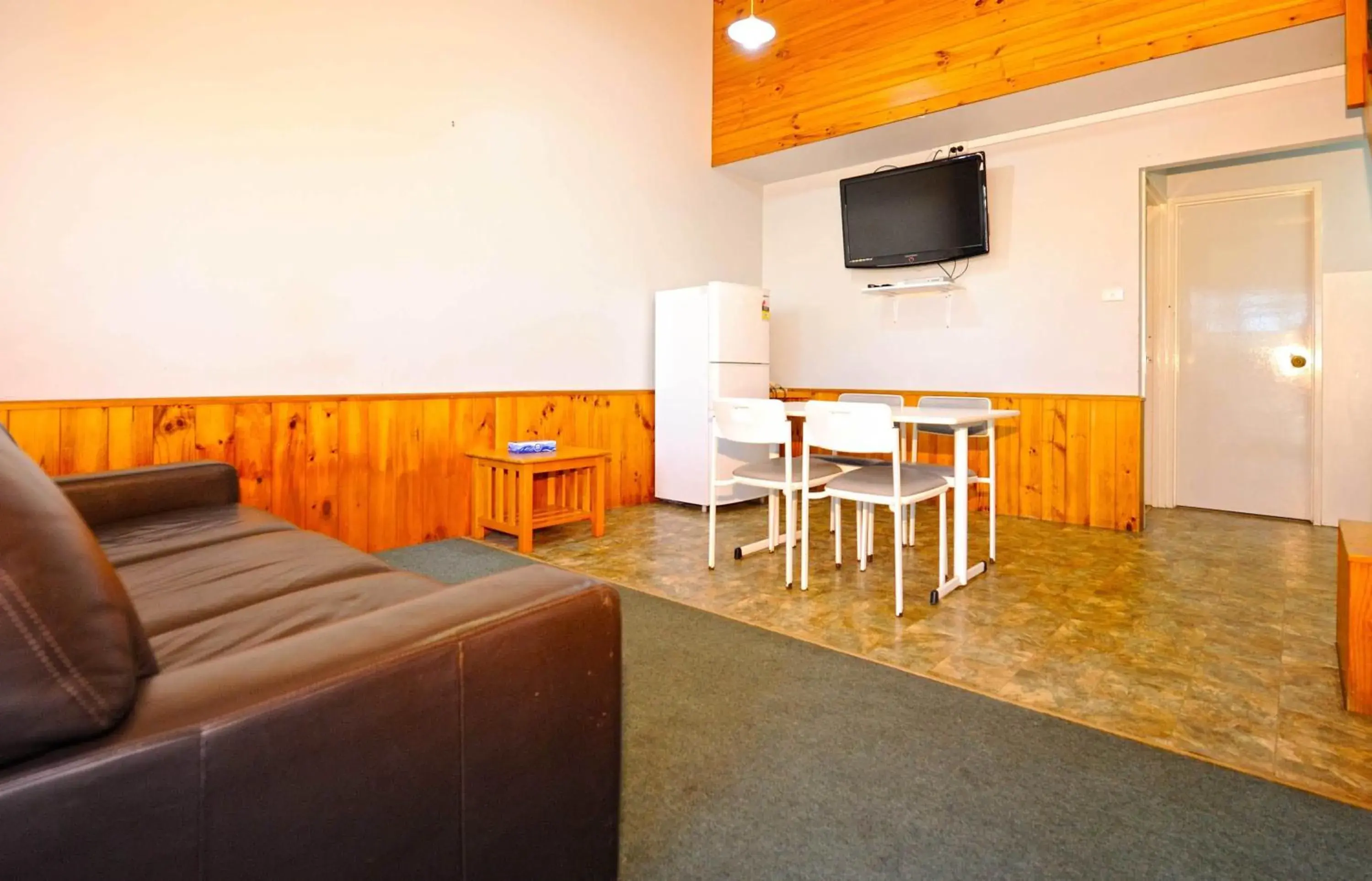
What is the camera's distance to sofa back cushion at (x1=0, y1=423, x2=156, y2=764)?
615mm

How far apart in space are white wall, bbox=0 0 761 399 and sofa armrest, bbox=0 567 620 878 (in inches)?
106

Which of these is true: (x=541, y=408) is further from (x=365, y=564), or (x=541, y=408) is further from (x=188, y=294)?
(x=365, y=564)

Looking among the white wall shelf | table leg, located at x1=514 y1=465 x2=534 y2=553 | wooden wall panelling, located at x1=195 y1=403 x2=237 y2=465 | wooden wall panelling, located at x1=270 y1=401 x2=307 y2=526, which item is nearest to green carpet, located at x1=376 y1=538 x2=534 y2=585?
table leg, located at x1=514 y1=465 x2=534 y2=553

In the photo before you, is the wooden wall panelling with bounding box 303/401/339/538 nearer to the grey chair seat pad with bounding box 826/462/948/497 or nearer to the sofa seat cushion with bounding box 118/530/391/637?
the sofa seat cushion with bounding box 118/530/391/637

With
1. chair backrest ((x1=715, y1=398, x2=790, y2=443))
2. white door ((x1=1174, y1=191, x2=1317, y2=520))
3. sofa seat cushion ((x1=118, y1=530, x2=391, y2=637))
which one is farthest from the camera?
white door ((x1=1174, y1=191, x2=1317, y2=520))

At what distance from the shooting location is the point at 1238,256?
4.55 metres

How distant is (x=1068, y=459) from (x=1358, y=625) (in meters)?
2.69

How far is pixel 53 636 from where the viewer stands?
2.13 ft

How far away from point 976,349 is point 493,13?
3.60 meters

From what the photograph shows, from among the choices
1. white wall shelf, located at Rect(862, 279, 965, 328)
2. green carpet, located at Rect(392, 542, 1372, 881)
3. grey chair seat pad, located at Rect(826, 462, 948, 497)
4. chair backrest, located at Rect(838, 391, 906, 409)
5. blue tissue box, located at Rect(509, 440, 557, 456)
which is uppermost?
white wall shelf, located at Rect(862, 279, 965, 328)

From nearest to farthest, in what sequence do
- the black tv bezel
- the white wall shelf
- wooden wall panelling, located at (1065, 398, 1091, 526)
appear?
1. wooden wall panelling, located at (1065, 398, 1091, 526)
2. the black tv bezel
3. the white wall shelf

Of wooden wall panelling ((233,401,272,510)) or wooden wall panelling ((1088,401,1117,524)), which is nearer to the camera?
wooden wall panelling ((233,401,272,510))

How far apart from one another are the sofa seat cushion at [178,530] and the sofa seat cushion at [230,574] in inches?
1.6

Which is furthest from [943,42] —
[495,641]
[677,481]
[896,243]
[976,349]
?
[495,641]
